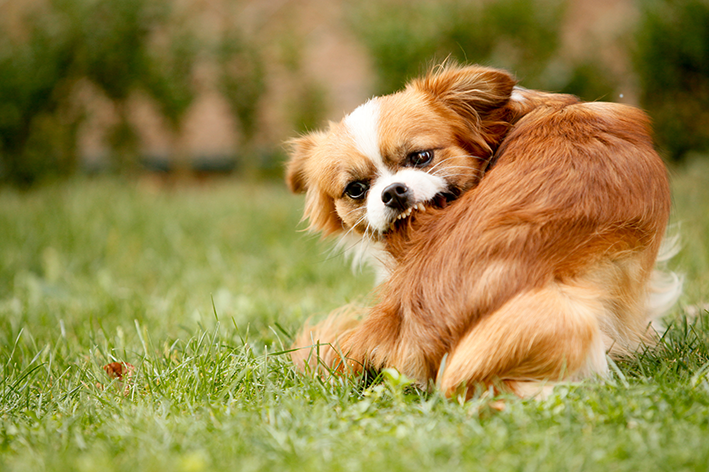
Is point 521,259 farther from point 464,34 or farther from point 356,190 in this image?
point 464,34

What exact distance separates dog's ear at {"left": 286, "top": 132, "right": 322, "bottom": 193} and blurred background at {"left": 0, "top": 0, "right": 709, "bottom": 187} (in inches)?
164

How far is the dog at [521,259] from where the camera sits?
1612mm

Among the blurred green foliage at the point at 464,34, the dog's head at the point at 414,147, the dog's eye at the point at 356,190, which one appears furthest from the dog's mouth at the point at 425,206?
the blurred green foliage at the point at 464,34

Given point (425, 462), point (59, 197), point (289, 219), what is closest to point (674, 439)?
point (425, 462)

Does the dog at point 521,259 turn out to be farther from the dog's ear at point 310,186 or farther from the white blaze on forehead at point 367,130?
the dog's ear at point 310,186

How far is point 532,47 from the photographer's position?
23.7ft

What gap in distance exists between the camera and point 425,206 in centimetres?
211

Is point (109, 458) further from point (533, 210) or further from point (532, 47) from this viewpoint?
point (532, 47)

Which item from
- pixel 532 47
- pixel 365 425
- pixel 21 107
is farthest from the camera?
pixel 532 47

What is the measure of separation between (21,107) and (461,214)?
233 inches

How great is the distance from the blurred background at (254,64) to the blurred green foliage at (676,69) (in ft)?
0.05

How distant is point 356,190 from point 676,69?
650 centimetres

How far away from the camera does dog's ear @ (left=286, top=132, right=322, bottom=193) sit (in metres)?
2.83

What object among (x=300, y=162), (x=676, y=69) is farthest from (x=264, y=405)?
(x=676, y=69)
